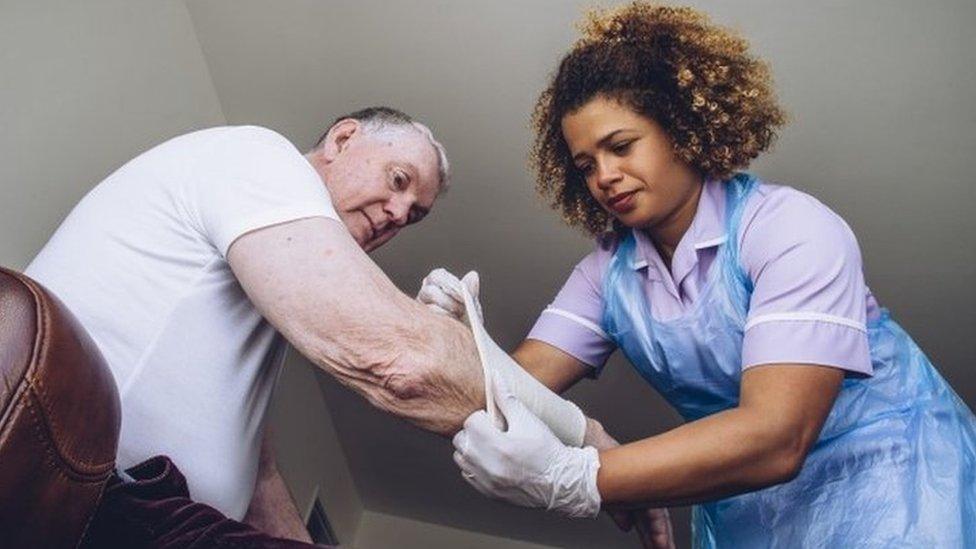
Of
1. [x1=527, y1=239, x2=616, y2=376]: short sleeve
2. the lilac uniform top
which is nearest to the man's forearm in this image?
the lilac uniform top

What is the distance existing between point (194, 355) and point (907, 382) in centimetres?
110

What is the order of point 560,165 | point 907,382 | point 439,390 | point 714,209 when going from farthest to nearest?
point 560,165 → point 714,209 → point 907,382 → point 439,390

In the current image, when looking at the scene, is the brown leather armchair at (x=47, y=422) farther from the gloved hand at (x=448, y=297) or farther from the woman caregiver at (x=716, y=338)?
the gloved hand at (x=448, y=297)

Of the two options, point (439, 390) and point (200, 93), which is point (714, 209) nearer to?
point (439, 390)

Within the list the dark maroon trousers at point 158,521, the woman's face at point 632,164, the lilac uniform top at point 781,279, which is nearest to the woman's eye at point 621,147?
the woman's face at point 632,164

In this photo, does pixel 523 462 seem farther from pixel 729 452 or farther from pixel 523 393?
pixel 729 452

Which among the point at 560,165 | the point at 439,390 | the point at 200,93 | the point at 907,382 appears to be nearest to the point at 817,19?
the point at 560,165

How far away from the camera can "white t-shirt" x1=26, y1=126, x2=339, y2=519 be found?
34.0 inches

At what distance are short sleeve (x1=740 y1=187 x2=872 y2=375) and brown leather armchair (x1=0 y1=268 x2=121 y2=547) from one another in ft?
2.74

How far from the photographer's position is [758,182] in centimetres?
129

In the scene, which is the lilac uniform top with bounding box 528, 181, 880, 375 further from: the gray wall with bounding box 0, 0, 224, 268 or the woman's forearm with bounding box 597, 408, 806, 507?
the gray wall with bounding box 0, 0, 224, 268

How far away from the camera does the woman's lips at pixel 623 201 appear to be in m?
1.25

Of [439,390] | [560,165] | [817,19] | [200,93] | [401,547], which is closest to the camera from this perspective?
[439,390]

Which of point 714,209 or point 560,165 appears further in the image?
point 560,165
